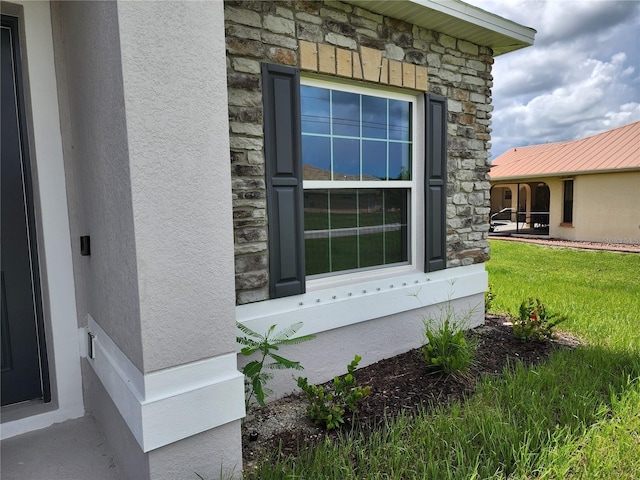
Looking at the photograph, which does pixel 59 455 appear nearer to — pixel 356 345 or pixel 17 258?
pixel 17 258

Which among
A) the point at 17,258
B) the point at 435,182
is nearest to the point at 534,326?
the point at 435,182

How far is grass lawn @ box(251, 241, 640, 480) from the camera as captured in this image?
212 cm

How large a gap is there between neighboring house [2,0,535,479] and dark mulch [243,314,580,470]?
8.7 inches

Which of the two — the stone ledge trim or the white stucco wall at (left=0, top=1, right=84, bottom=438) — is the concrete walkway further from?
the stone ledge trim

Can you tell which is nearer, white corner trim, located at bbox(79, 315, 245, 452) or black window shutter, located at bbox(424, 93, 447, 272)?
white corner trim, located at bbox(79, 315, 245, 452)

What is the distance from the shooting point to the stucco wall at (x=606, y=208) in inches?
484

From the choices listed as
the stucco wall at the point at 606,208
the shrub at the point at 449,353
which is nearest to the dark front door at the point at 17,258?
the shrub at the point at 449,353

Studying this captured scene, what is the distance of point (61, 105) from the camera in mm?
2467

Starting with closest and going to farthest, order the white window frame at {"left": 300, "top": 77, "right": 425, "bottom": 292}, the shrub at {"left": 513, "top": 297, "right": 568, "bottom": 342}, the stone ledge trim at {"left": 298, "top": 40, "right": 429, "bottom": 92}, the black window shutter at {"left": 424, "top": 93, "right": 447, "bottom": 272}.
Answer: the stone ledge trim at {"left": 298, "top": 40, "right": 429, "bottom": 92} < the white window frame at {"left": 300, "top": 77, "right": 425, "bottom": 292} < the black window shutter at {"left": 424, "top": 93, "right": 447, "bottom": 272} < the shrub at {"left": 513, "top": 297, "right": 568, "bottom": 342}

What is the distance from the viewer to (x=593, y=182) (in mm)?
13133

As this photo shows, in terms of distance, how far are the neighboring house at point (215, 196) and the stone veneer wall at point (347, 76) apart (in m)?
0.02

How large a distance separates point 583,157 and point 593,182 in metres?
1.39

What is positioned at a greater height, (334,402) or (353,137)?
(353,137)

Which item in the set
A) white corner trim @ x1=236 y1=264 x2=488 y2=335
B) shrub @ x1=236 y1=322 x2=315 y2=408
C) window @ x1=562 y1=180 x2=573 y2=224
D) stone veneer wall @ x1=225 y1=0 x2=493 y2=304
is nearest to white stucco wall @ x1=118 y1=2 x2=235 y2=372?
shrub @ x1=236 y1=322 x2=315 y2=408
